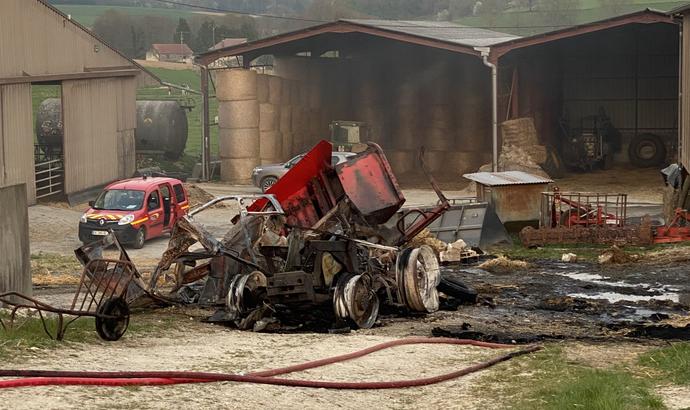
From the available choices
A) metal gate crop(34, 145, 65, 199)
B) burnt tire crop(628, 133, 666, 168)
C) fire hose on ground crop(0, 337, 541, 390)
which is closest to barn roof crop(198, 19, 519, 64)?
metal gate crop(34, 145, 65, 199)

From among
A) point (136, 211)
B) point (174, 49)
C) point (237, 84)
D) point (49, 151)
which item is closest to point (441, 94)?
point (237, 84)

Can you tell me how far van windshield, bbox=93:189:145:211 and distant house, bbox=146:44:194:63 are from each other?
67.9m

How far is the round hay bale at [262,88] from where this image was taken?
4331 centimetres

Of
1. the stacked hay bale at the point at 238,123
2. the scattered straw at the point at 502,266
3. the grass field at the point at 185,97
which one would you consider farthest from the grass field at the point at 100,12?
the scattered straw at the point at 502,266

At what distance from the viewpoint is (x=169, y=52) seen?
100m

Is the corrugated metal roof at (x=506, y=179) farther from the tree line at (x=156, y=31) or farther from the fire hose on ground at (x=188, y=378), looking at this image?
the tree line at (x=156, y=31)

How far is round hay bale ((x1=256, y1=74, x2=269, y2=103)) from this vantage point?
43.3 m

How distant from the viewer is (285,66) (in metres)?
47.1

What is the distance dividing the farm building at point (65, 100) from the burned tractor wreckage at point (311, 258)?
16.6 meters

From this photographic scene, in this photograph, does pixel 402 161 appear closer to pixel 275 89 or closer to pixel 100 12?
pixel 275 89

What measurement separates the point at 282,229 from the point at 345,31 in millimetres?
25996

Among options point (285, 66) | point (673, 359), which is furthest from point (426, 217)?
point (285, 66)

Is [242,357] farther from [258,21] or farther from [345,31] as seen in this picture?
[258,21]

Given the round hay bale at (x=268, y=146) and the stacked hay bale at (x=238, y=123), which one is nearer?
the stacked hay bale at (x=238, y=123)
